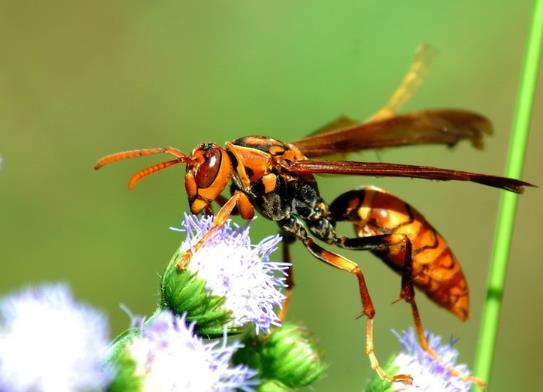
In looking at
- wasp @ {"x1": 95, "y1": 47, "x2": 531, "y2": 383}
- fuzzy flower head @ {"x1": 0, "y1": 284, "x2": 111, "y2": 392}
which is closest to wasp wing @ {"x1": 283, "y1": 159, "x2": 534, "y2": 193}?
wasp @ {"x1": 95, "y1": 47, "x2": 531, "y2": 383}

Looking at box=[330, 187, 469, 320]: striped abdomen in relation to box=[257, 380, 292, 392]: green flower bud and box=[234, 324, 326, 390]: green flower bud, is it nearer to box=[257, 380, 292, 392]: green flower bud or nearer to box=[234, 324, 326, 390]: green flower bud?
box=[234, 324, 326, 390]: green flower bud

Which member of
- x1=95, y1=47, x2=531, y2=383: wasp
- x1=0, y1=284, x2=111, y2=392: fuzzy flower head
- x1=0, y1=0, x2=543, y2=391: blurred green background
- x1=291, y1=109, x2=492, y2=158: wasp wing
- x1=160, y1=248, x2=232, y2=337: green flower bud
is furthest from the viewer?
x1=0, y1=0, x2=543, y2=391: blurred green background

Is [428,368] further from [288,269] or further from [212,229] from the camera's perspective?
[212,229]

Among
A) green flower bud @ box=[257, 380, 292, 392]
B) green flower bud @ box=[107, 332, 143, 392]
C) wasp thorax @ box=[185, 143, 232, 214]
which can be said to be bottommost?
green flower bud @ box=[257, 380, 292, 392]

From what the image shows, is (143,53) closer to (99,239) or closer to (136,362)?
(99,239)

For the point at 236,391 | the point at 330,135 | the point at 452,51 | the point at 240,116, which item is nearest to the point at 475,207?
the point at 452,51

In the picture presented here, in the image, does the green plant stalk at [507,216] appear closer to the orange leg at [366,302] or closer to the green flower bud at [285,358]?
the orange leg at [366,302]

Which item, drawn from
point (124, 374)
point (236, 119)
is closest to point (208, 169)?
point (124, 374)
